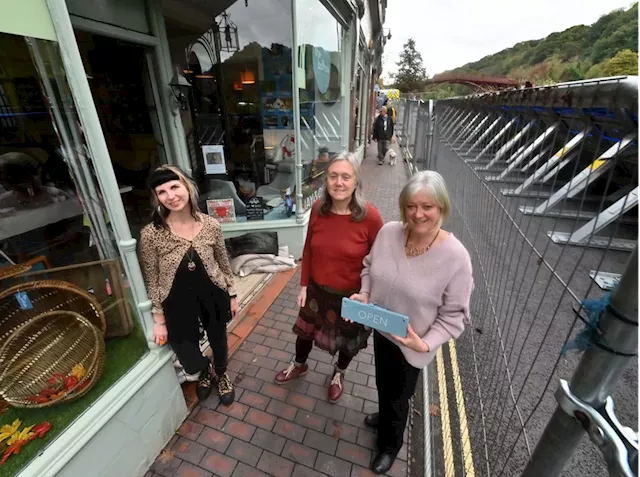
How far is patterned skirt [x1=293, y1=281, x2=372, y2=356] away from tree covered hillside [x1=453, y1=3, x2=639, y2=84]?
7.99 m

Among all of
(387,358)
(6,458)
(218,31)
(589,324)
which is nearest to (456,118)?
(218,31)

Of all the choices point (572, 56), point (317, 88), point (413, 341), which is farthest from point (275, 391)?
point (572, 56)

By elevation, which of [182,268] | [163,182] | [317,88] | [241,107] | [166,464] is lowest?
[166,464]

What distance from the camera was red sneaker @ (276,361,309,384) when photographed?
8.96 ft

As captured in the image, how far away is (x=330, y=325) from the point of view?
7.72ft

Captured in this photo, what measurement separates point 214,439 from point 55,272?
5.29 feet

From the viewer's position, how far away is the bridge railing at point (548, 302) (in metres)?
0.80

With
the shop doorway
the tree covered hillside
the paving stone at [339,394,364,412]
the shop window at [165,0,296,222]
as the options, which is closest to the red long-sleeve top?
the paving stone at [339,394,364,412]

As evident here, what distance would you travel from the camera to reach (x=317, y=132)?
19.3ft

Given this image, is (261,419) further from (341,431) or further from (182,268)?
(182,268)

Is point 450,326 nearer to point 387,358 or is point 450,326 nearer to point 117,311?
point 387,358

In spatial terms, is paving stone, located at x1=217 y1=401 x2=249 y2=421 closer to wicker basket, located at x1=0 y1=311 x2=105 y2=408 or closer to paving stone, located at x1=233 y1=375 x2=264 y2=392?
paving stone, located at x1=233 y1=375 x2=264 y2=392

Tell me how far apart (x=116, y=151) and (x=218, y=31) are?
2.29 metres

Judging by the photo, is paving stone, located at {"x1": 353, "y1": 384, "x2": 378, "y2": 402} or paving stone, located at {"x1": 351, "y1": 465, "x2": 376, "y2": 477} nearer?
paving stone, located at {"x1": 351, "y1": 465, "x2": 376, "y2": 477}
